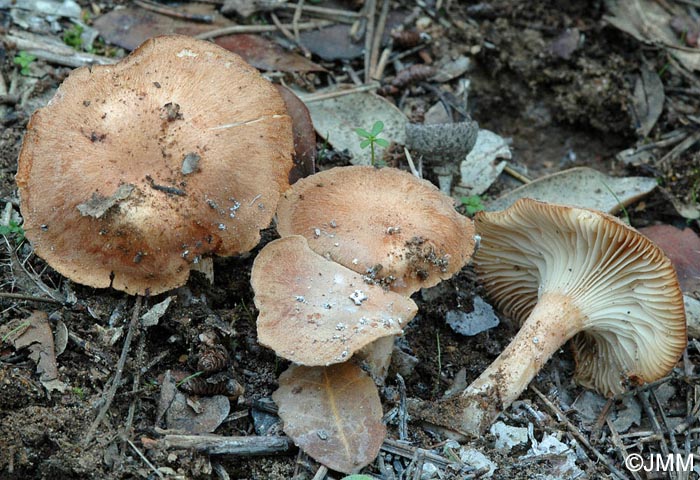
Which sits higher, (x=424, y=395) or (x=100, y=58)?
(x=100, y=58)

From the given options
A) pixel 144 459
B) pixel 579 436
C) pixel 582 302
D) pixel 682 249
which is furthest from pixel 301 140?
pixel 682 249

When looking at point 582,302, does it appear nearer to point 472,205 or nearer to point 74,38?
point 472,205

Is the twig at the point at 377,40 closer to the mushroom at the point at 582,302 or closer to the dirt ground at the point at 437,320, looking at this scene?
the dirt ground at the point at 437,320

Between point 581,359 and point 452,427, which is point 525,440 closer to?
point 452,427

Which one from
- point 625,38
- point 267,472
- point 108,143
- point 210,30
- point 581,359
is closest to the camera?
point 267,472

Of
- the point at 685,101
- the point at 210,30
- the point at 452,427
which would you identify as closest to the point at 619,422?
the point at 452,427

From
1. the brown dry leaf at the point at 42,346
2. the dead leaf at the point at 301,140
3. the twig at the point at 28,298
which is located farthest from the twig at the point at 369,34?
A: the brown dry leaf at the point at 42,346
